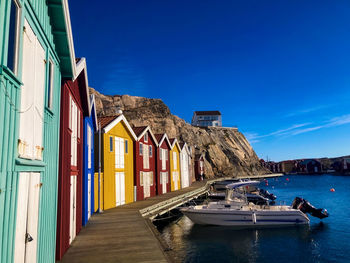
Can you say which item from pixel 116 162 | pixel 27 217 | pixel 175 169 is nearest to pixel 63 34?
pixel 27 217

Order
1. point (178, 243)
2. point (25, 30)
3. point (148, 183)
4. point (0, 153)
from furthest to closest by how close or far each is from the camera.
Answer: point (148, 183), point (178, 243), point (25, 30), point (0, 153)

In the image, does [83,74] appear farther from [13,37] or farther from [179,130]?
[179,130]

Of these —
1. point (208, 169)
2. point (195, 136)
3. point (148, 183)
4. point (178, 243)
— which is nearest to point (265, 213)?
point (178, 243)

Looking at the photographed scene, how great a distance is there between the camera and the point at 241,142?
13412cm

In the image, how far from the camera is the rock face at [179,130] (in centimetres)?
8562

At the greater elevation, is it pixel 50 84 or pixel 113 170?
pixel 50 84

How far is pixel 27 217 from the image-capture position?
6.05m

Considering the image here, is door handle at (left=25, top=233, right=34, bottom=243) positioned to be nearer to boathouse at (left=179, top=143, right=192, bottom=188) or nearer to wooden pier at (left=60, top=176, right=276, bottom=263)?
wooden pier at (left=60, top=176, right=276, bottom=263)

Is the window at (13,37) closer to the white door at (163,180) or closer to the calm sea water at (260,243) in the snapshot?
the calm sea water at (260,243)

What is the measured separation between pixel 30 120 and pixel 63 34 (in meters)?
3.68

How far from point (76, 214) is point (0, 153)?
34.7 feet

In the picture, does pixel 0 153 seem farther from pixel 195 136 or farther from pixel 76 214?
pixel 195 136

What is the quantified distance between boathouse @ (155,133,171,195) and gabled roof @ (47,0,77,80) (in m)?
28.6

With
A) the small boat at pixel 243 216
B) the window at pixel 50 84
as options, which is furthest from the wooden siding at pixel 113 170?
the window at pixel 50 84
